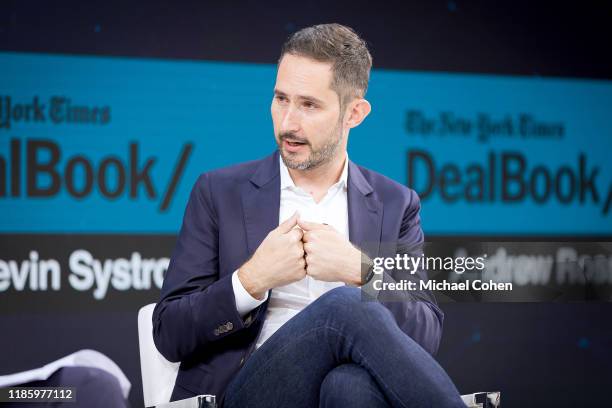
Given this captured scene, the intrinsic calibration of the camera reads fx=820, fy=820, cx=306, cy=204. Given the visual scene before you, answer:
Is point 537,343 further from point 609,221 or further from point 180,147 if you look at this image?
point 180,147

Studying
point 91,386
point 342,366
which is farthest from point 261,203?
point 91,386

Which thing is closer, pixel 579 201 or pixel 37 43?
pixel 37 43

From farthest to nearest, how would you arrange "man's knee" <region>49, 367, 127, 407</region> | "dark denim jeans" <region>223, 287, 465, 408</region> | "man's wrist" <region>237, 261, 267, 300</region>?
"man's knee" <region>49, 367, 127, 407</region>, "man's wrist" <region>237, 261, 267, 300</region>, "dark denim jeans" <region>223, 287, 465, 408</region>

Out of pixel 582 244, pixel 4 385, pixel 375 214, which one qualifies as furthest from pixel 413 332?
pixel 582 244

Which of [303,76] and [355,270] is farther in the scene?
[303,76]

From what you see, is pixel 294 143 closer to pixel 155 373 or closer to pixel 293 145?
pixel 293 145

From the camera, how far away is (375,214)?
2.42 m

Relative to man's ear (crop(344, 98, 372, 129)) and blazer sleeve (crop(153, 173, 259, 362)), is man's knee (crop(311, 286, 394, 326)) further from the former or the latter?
man's ear (crop(344, 98, 372, 129))

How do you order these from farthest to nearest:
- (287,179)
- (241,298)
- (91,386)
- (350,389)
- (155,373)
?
(91,386) → (287,179) → (155,373) → (241,298) → (350,389)

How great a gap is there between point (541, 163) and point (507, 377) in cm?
112

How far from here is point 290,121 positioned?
2334mm

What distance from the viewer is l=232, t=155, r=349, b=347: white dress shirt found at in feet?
7.61

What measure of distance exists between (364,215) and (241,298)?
1.65 feet

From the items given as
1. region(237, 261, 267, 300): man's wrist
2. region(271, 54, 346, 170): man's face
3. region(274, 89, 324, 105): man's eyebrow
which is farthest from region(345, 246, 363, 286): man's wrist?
region(274, 89, 324, 105): man's eyebrow
